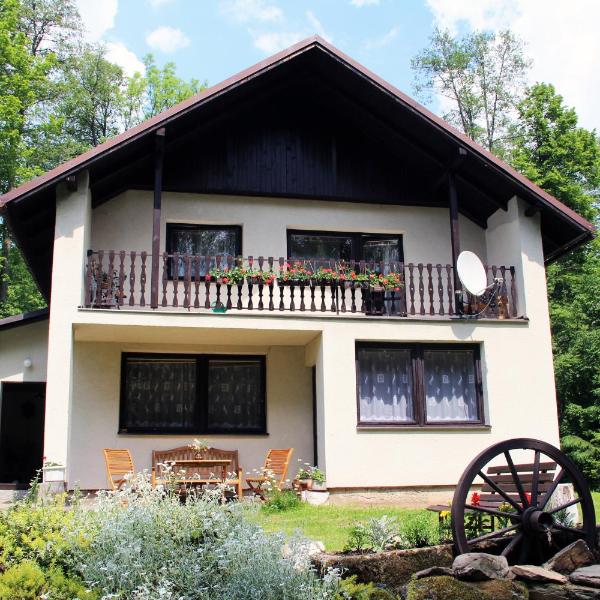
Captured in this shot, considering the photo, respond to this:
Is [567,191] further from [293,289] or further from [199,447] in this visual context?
[199,447]

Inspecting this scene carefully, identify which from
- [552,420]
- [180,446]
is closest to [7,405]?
[180,446]

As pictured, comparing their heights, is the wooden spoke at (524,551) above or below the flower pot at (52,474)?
below

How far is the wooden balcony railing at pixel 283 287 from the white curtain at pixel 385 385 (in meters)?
0.70

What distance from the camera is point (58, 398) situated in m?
10.8

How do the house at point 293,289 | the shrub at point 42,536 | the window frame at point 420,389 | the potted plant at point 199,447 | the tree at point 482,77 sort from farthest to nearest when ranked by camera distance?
the tree at point 482,77, the window frame at point 420,389, the potted plant at point 199,447, the house at point 293,289, the shrub at point 42,536

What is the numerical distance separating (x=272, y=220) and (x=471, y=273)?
11.5 feet

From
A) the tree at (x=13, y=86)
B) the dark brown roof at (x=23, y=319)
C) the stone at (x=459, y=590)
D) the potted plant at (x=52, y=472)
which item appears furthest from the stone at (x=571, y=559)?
Answer: the tree at (x=13, y=86)

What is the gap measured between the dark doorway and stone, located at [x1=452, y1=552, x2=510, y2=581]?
9.49m

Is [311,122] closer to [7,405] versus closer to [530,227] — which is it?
[530,227]

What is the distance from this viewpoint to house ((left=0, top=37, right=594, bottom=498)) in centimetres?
1181

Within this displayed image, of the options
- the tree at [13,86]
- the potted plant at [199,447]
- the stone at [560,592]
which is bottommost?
the stone at [560,592]

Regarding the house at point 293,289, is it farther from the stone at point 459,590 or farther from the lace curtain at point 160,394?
the stone at point 459,590

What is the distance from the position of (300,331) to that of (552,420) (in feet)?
13.7

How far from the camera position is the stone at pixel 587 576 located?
6414mm
